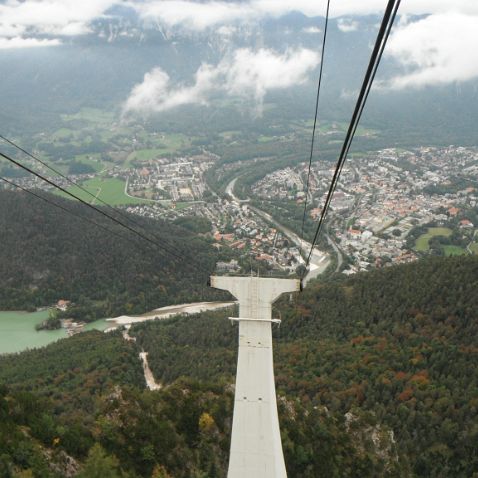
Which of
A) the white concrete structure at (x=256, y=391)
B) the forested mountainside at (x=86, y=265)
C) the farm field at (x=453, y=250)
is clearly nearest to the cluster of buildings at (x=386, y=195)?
the farm field at (x=453, y=250)

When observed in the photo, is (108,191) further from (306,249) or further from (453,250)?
(453,250)

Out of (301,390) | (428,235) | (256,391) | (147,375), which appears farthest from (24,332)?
(428,235)

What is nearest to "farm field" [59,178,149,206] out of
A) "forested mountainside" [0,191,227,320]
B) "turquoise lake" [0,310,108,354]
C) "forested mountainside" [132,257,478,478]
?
"forested mountainside" [0,191,227,320]

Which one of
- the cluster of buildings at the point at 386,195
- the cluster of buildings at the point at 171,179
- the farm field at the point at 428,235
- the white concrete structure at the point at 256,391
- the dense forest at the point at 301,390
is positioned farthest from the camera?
the cluster of buildings at the point at 171,179

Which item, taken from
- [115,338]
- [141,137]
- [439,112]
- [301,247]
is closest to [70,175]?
[141,137]

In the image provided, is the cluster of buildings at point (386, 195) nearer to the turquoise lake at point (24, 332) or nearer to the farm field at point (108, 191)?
the farm field at point (108, 191)

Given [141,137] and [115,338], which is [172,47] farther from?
[115,338]
